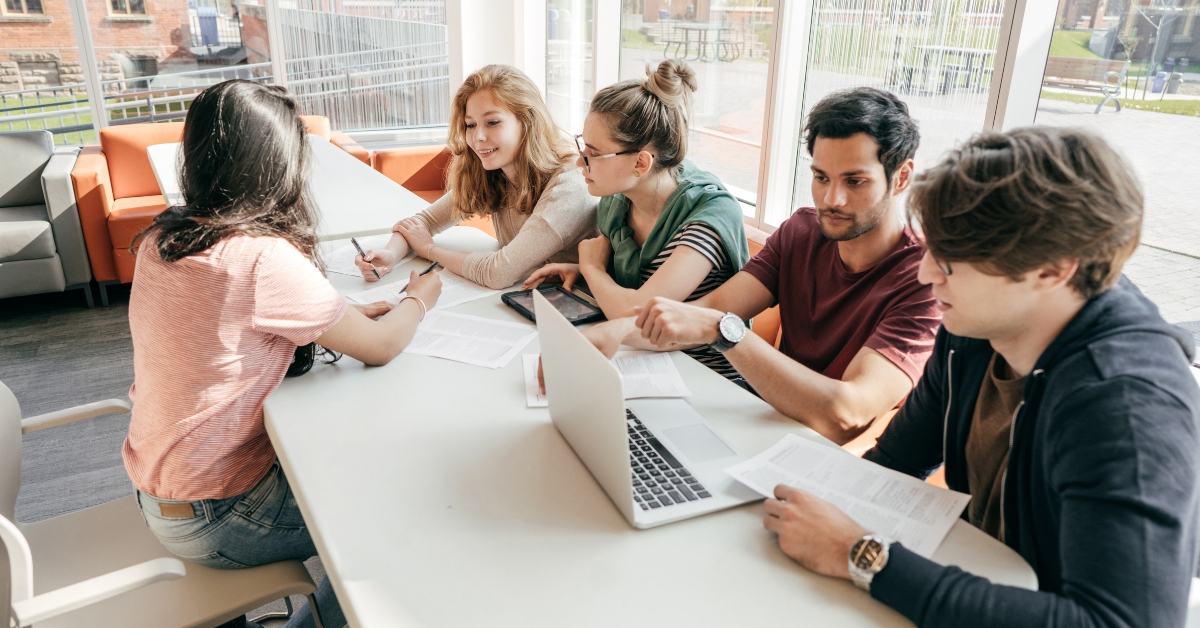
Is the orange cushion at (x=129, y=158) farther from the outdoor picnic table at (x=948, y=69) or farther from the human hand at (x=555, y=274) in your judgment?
the outdoor picnic table at (x=948, y=69)

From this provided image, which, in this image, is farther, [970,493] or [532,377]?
[532,377]

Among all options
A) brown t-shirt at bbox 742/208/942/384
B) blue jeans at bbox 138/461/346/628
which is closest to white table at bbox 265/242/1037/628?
blue jeans at bbox 138/461/346/628

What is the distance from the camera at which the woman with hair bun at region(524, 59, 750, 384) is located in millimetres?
1815

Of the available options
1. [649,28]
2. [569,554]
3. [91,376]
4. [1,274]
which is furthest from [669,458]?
[1,274]

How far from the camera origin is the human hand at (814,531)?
36.8 inches

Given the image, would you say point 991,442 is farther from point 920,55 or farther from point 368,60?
point 368,60

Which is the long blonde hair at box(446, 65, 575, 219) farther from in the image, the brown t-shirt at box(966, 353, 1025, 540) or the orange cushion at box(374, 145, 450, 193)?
the orange cushion at box(374, 145, 450, 193)

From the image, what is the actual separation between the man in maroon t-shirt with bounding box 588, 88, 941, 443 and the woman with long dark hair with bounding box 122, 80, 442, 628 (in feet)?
1.99

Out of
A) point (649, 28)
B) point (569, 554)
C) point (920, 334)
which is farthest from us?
point (649, 28)

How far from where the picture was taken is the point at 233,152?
4.31 ft

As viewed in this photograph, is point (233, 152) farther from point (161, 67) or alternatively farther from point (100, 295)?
point (161, 67)

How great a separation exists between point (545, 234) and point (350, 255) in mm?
627

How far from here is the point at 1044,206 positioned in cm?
88

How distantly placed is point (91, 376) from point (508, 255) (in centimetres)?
218
